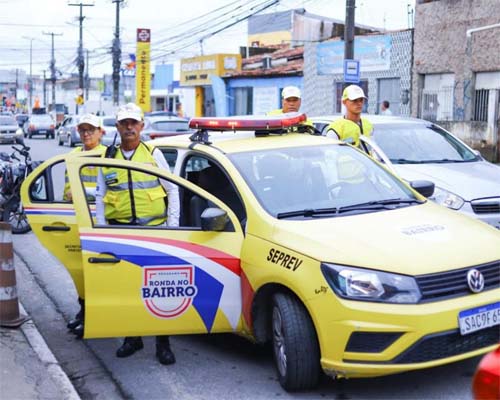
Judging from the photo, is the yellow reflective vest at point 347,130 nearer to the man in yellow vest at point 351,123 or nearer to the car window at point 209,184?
the man in yellow vest at point 351,123

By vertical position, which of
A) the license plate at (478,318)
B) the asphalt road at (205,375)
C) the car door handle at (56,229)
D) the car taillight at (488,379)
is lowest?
the asphalt road at (205,375)

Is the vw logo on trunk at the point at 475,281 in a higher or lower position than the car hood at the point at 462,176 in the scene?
lower

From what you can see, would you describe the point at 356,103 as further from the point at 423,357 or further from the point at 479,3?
the point at 479,3

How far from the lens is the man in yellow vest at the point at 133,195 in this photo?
18.5ft

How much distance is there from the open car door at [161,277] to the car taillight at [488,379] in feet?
8.08

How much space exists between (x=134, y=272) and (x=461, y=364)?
2.28 meters

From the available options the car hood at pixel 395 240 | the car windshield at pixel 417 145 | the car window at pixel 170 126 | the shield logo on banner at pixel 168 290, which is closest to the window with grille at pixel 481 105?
the car window at pixel 170 126

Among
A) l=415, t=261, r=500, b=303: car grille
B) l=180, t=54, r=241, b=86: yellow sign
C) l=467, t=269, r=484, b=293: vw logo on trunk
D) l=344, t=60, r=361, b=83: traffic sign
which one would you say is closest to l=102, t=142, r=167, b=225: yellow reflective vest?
l=415, t=261, r=500, b=303: car grille

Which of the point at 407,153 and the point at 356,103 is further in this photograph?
the point at 407,153

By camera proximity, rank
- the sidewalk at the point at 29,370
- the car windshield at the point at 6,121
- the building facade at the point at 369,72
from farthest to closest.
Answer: the car windshield at the point at 6,121, the building facade at the point at 369,72, the sidewalk at the point at 29,370

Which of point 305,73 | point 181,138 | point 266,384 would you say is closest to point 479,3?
point 305,73

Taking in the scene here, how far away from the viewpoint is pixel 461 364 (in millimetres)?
5172

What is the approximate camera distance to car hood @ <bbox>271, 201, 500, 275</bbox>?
178 inches

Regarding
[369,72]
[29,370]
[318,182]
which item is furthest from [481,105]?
[29,370]
